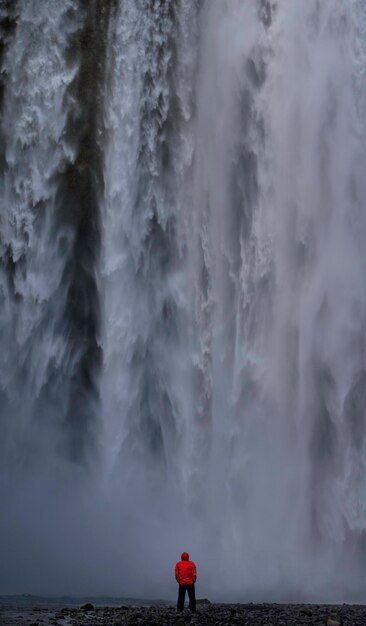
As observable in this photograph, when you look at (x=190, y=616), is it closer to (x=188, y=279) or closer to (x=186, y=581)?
(x=186, y=581)

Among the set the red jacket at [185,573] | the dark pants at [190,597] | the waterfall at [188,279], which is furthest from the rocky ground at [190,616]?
the waterfall at [188,279]

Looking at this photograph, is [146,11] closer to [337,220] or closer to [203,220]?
[203,220]

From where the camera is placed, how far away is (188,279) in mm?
27766

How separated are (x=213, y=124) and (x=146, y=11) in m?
3.60

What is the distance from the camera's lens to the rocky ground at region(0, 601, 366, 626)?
58.3ft

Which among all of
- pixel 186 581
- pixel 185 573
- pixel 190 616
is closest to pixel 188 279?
pixel 185 573

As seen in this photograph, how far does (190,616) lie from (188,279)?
36.6ft

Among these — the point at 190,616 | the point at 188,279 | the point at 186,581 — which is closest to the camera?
the point at 190,616

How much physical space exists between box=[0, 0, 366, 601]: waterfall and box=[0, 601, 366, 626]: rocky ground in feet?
15.3

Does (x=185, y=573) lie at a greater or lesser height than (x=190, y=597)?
greater

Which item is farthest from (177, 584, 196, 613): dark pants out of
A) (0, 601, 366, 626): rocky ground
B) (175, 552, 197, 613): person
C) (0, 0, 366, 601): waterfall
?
(0, 0, 366, 601): waterfall

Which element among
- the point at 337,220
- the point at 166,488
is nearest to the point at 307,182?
the point at 337,220

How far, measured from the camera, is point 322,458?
27859 mm

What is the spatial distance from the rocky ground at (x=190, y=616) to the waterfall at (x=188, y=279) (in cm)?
466
